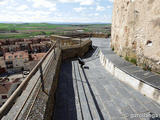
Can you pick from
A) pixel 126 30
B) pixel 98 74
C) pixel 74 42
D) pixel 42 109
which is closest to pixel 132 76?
pixel 98 74

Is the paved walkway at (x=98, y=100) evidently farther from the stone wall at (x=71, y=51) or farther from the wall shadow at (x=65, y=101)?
the stone wall at (x=71, y=51)

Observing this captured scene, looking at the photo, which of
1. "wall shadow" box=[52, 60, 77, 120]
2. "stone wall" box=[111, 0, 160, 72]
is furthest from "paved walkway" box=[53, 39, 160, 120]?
"stone wall" box=[111, 0, 160, 72]

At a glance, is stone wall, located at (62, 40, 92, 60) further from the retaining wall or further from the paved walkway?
the retaining wall

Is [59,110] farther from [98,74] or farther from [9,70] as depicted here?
[9,70]

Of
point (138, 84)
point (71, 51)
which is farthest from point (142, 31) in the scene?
point (71, 51)

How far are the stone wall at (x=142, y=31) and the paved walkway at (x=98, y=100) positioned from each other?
4.66 ft

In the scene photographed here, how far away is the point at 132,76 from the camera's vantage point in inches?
161

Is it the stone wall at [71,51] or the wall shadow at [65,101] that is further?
the stone wall at [71,51]

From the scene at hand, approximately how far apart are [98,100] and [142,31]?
3.30 metres

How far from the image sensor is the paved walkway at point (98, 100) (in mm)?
2980

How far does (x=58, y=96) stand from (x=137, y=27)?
4.32m

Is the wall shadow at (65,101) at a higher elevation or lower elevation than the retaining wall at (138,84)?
lower

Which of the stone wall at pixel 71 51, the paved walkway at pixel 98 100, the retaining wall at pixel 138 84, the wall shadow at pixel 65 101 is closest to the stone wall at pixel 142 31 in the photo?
the retaining wall at pixel 138 84

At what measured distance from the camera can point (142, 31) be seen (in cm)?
440
